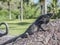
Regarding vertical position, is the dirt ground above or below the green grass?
above

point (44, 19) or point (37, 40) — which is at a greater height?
point (44, 19)

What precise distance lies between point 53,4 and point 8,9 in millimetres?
11060

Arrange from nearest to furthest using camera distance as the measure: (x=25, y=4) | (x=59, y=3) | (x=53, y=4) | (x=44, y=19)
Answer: (x=44, y=19), (x=53, y=4), (x=59, y=3), (x=25, y=4)

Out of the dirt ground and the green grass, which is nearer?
the dirt ground

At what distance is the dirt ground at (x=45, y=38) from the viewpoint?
227 cm

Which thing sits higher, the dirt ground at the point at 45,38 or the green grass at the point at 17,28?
the dirt ground at the point at 45,38

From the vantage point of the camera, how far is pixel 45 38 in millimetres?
2297

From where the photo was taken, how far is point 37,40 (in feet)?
7.48

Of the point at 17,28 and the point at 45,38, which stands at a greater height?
the point at 45,38

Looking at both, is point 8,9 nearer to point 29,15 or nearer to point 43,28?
point 29,15

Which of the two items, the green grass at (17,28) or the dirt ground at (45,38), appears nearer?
the dirt ground at (45,38)

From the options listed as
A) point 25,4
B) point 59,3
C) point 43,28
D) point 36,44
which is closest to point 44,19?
point 43,28

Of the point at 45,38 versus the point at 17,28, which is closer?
the point at 45,38

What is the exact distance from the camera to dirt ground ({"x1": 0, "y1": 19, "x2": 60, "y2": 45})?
2273 mm
